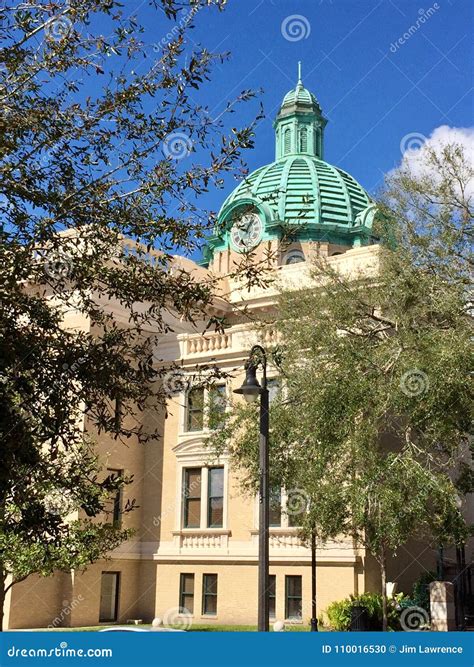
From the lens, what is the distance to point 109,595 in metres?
30.2

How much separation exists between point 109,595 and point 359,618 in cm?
1053

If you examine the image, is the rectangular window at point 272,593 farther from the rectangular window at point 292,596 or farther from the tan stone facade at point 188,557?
the rectangular window at point 292,596

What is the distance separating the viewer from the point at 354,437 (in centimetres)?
1909

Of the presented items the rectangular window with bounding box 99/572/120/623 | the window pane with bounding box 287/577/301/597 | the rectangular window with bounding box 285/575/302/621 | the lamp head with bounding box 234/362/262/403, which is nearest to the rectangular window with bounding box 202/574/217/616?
the rectangular window with bounding box 285/575/302/621

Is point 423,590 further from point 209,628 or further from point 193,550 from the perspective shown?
point 193,550

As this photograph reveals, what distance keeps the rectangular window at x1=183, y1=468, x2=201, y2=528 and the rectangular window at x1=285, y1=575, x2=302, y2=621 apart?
4.56 metres

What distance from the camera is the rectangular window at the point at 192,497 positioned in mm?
30203

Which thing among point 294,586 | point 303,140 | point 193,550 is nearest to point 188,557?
point 193,550

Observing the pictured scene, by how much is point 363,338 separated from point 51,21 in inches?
513

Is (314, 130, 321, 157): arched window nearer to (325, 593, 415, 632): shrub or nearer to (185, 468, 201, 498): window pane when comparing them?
(185, 468, 201, 498): window pane

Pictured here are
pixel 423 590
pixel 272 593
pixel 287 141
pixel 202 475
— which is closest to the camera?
pixel 423 590

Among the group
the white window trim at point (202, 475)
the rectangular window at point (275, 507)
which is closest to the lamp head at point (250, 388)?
the rectangular window at point (275, 507)

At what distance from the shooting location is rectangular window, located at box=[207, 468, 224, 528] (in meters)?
29.4

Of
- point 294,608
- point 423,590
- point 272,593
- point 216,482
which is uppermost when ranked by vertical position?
point 216,482
